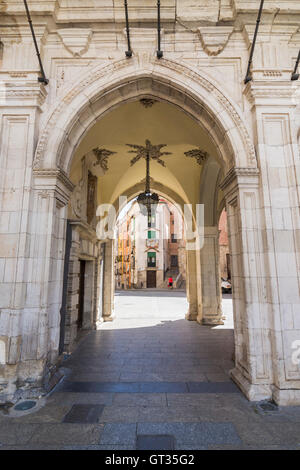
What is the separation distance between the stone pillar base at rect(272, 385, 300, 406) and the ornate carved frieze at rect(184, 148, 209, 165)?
6.48 metres

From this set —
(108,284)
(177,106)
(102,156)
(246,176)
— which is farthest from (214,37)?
(108,284)

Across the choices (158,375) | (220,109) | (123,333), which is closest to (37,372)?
(158,375)

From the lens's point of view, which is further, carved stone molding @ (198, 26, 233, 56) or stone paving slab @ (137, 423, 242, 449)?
carved stone molding @ (198, 26, 233, 56)

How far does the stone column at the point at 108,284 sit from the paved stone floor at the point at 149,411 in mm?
3627

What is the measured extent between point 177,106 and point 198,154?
3536mm

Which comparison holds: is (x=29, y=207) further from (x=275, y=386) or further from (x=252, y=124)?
(x=275, y=386)

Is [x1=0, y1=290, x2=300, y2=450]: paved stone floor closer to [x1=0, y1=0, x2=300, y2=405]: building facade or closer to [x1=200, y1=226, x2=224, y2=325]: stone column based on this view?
[x1=0, y1=0, x2=300, y2=405]: building facade

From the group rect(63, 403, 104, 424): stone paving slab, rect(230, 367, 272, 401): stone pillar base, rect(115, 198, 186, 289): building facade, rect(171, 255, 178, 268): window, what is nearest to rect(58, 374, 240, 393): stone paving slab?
rect(230, 367, 272, 401): stone pillar base

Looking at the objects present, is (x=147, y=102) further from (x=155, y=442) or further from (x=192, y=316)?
(x=192, y=316)

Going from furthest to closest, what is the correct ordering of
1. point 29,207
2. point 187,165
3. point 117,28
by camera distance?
point 187,165, point 117,28, point 29,207

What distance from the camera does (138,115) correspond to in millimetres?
5719

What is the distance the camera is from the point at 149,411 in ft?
9.32

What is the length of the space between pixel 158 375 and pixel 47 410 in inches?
68.8

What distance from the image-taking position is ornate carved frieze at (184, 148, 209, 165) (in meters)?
7.66
